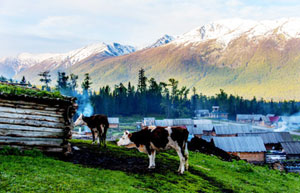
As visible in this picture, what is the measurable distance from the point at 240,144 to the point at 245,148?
99cm

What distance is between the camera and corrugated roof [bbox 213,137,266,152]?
44.7 meters

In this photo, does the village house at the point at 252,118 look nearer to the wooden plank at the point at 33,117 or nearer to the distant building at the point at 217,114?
the distant building at the point at 217,114

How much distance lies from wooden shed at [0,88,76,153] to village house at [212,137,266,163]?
104 ft

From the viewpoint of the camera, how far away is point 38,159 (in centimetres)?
1513

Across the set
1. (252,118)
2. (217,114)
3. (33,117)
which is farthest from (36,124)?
(217,114)

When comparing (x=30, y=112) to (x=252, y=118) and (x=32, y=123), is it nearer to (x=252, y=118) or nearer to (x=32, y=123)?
(x=32, y=123)

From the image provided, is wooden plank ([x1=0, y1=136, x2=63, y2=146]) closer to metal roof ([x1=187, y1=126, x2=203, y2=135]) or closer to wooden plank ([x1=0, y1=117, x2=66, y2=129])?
wooden plank ([x1=0, y1=117, x2=66, y2=129])

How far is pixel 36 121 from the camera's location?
54.5 ft

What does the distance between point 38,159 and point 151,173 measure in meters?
6.03

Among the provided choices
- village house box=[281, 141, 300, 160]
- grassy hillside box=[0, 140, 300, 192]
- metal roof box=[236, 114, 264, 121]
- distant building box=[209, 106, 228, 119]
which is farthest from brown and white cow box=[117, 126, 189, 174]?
distant building box=[209, 106, 228, 119]

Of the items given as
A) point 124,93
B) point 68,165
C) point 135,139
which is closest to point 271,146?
point 135,139

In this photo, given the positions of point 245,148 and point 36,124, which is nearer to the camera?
point 36,124

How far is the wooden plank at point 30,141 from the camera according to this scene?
1577 centimetres

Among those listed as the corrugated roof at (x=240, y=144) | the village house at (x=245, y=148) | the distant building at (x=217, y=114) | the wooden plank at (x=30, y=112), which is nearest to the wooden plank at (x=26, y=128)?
the wooden plank at (x=30, y=112)
